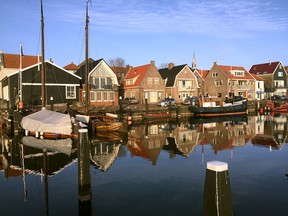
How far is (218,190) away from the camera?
499cm

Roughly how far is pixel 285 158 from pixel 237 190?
7.73 metres

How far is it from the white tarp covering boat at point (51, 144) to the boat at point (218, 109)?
1191 inches

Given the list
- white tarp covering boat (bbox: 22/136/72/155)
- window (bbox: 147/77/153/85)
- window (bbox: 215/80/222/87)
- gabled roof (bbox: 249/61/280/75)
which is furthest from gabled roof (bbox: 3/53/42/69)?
gabled roof (bbox: 249/61/280/75)

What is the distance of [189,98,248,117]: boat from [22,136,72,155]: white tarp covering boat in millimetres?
30242

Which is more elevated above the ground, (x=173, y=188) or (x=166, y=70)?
(x=166, y=70)

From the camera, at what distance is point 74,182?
12.4 m

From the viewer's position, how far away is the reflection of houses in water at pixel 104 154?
51.8ft

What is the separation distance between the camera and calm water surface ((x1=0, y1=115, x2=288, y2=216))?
945cm

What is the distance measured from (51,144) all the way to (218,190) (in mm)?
18091

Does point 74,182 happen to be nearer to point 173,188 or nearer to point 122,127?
point 173,188

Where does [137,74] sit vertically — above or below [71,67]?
below

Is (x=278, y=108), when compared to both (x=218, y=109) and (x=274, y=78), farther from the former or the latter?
(x=274, y=78)

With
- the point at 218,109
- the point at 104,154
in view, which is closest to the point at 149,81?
the point at 218,109

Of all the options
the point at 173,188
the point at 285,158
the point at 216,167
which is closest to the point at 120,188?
the point at 173,188
